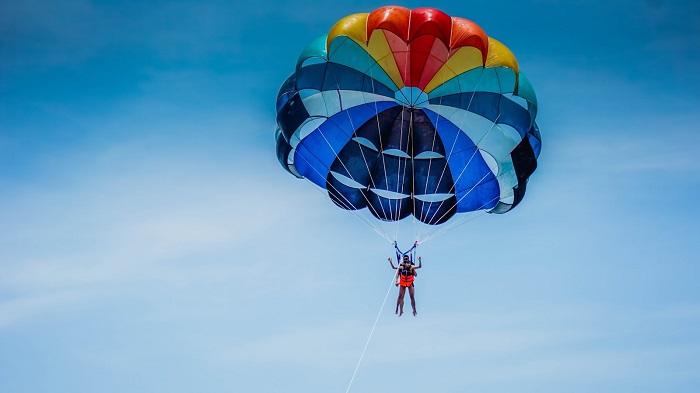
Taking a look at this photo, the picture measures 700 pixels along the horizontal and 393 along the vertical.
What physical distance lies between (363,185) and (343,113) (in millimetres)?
1817

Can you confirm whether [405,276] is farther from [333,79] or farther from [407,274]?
[333,79]

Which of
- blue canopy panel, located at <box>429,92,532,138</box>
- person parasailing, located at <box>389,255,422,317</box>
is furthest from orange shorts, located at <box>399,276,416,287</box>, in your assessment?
blue canopy panel, located at <box>429,92,532,138</box>

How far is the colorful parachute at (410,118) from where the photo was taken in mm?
25562

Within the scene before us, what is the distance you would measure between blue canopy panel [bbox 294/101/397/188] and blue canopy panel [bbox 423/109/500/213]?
131 cm

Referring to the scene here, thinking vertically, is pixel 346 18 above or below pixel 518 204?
above

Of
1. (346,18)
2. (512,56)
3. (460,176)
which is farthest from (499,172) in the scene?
(346,18)

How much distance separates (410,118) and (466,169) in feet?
5.65

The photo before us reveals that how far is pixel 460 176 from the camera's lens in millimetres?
27797

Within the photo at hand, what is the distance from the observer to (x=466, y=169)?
27.7m

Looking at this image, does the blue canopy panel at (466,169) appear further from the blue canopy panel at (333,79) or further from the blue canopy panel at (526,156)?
the blue canopy panel at (333,79)

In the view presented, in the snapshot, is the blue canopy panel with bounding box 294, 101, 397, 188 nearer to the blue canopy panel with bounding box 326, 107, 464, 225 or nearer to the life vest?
the blue canopy panel with bounding box 326, 107, 464, 225

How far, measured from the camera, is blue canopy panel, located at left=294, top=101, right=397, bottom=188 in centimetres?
2742

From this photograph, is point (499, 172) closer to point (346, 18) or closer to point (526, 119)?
point (526, 119)

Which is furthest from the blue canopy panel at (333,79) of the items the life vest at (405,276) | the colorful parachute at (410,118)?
the life vest at (405,276)
